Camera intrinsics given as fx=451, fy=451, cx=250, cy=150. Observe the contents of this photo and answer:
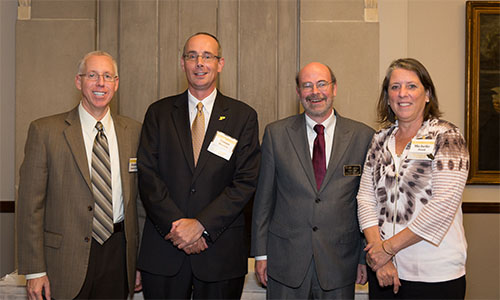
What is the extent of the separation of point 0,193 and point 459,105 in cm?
446

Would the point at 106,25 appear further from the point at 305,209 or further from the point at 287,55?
the point at 305,209

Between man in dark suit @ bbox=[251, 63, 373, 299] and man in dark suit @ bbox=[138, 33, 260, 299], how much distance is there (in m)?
0.14

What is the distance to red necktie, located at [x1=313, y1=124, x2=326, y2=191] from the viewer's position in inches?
98.5

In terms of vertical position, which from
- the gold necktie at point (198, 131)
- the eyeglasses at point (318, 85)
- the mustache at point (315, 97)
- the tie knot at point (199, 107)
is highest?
the eyeglasses at point (318, 85)

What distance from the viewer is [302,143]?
2.56m

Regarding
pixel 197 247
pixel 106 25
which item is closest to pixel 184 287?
pixel 197 247

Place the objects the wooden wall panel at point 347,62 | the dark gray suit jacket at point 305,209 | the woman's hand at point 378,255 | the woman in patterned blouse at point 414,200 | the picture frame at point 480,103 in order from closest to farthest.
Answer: the woman in patterned blouse at point 414,200
the woman's hand at point 378,255
the dark gray suit jacket at point 305,209
the wooden wall panel at point 347,62
the picture frame at point 480,103

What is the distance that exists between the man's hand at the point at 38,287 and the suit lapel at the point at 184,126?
958mm

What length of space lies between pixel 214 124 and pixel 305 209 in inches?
27.2

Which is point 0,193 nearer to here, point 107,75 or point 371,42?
point 107,75

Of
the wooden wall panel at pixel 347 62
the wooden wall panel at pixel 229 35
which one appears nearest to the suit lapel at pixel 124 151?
the wooden wall panel at pixel 229 35

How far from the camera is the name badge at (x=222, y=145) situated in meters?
2.47

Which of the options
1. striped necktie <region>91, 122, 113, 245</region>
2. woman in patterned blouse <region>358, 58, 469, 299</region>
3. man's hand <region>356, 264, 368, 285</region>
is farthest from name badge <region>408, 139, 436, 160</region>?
striped necktie <region>91, 122, 113, 245</region>

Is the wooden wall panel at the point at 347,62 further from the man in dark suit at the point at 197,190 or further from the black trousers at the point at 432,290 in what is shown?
the black trousers at the point at 432,290
